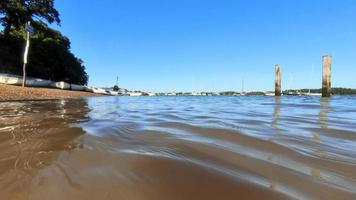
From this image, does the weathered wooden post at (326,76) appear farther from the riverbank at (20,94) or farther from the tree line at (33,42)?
the tree line at (33,42)

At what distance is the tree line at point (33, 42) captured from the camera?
37375 millimetres

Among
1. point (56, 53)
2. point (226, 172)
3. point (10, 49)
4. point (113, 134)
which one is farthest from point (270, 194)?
point (56, 53)

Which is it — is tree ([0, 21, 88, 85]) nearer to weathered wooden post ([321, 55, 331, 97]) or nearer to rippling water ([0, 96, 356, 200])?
weathered wooden post ([321, 55, 331, 97])

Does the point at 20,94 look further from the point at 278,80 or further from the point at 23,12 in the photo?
the point at 278,80

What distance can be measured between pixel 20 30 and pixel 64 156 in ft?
140

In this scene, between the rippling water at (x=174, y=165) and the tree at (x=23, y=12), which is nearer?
the rippling water at (x=174, y=165)

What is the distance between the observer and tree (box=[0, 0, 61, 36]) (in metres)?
35.7

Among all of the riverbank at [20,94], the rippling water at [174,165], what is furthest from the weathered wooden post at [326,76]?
the rippling water at [174,165]

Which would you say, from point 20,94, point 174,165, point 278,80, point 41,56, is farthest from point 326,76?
point 174,165

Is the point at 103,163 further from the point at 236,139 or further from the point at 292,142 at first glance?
the point at 292,142

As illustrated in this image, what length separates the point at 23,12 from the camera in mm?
37062

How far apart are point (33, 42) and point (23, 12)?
5400 millimetres

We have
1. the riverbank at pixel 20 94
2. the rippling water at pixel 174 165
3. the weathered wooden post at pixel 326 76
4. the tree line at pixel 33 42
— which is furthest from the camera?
the tree line at pixel 33 42

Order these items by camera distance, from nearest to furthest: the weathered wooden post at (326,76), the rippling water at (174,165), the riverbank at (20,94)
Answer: the rippling water at (174,165), the riverbank at (20,94), the weathered wooden post at (326,76)
